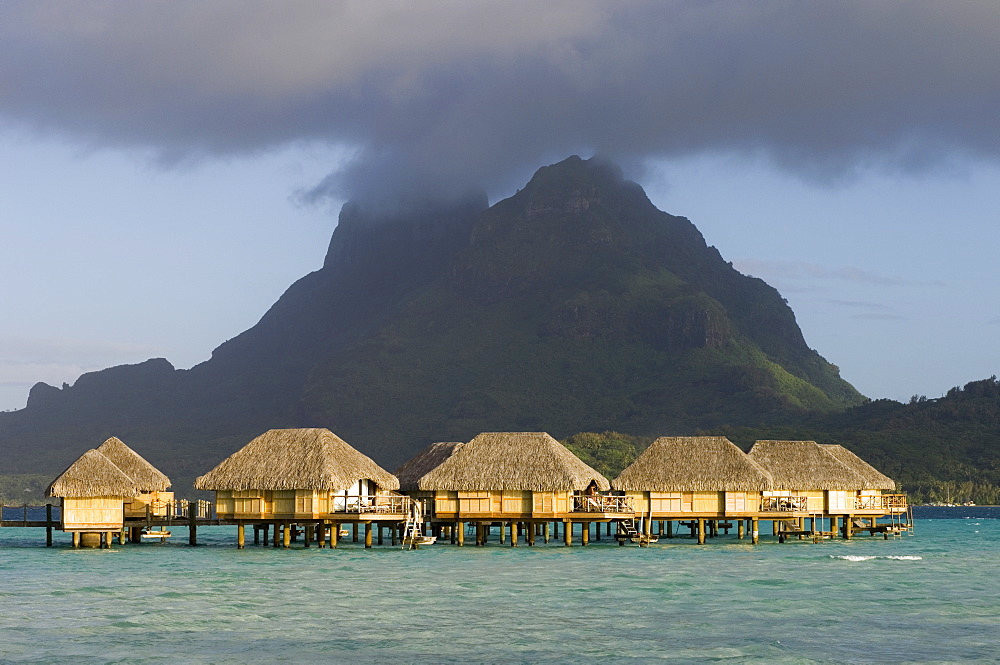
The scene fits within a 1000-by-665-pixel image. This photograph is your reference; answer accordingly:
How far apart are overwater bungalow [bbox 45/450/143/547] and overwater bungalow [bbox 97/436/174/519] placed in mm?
2893

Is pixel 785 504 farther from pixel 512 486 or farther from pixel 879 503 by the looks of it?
pixel 512 486

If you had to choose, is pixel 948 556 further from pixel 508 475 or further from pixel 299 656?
pixel 299 656

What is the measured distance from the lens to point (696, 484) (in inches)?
2254

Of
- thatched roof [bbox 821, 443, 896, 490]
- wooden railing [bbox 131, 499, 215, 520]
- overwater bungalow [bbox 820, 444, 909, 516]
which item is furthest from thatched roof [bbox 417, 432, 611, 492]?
thatched roof [bbox 821, 443, 896, 490]

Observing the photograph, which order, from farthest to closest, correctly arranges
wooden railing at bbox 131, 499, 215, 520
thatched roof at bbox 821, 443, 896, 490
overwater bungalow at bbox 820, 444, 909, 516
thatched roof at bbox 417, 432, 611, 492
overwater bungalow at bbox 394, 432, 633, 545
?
1. thatched roof at bbox 821, 443, 896, 490
2. overwater bungalow at bbox 820, 444, 909, 516
3. wooden railing at bbox 131, 499, 215, 520
4. overwater bungalow at bbox 394, 432, 633, 545
5. thatched roof at bbox 417, 432, 611, 492

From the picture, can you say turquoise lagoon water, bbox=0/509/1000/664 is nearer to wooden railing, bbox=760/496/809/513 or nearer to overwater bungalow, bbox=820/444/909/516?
wooden railing, bbox=760/496/809/513

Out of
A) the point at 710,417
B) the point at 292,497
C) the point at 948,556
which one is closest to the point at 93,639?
the point at 292,497

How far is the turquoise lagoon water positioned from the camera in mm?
28156

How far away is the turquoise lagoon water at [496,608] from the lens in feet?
92.4

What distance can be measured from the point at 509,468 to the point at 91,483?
16822mm

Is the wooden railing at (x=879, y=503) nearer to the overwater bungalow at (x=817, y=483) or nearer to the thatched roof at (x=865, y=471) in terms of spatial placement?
the overwater bungalow at (x=817, y=483)

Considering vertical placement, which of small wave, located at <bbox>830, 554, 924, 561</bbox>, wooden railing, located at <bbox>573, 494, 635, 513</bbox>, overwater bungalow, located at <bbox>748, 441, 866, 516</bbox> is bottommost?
small wave, located at <bbox>830, 554, 924, 561</bbox>

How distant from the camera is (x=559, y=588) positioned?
3953cm

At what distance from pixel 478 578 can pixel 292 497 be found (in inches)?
529
